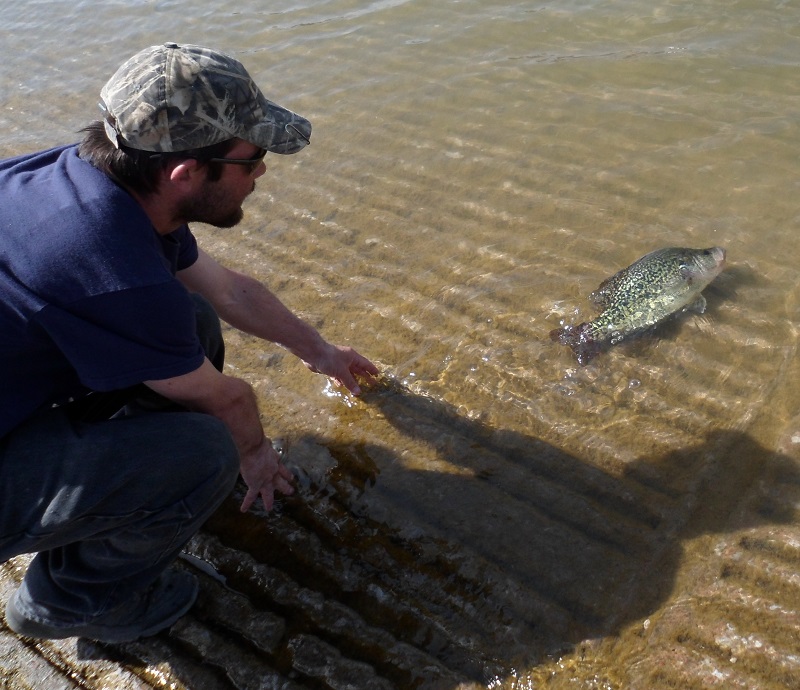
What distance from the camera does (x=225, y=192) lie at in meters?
3.22

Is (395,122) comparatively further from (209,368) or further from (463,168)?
(209,368)

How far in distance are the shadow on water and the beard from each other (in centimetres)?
164

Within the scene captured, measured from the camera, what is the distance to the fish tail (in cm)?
491

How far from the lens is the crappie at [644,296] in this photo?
499cm

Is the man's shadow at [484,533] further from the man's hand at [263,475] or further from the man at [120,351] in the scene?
the man at [120,351]

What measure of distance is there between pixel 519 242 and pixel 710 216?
Answer: 5.28 ft

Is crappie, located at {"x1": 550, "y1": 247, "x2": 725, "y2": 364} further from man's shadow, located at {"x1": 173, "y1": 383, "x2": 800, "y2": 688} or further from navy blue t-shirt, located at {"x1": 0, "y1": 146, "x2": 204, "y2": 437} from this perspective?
navy blue t-shirt, located at {"x1": 0, "y1": 146, "x2": 204, "y2": 437}

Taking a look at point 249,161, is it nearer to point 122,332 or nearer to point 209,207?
point 209,207

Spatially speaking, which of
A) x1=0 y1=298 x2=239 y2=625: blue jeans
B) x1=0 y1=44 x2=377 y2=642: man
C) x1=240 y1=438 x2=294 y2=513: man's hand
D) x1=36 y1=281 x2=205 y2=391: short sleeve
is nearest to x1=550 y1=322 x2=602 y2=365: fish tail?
x1=240 y1=438 x2=294 y2=513: man's hand

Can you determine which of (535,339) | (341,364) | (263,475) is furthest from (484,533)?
(535,339)

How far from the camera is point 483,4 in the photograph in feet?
33.0

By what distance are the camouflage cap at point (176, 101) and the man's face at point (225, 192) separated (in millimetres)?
106

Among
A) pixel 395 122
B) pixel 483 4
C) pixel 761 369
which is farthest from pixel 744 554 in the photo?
pixel 483 4

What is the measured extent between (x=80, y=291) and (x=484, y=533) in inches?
89.7
